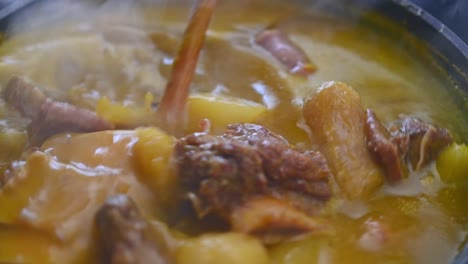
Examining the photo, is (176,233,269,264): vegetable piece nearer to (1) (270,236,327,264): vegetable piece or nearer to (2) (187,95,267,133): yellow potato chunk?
(1) (270,236,327,264): vegetable piece

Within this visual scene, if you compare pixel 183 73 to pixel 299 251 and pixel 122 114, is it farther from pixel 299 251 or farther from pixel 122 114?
pixel 299 251

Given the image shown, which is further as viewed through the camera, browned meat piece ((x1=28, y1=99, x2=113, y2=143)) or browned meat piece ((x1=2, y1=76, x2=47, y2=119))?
browned meat piece ((x1=2, y1=76, x2=47, y2=119))

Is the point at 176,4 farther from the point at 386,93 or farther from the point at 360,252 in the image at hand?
the point at 360,252

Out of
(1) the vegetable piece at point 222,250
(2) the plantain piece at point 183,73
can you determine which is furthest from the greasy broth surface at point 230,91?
(2) the plantain piece at point 183,73

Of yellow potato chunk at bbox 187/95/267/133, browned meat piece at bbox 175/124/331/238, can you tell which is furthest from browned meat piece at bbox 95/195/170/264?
yellow potato chunk at bbox 187/95/267/133

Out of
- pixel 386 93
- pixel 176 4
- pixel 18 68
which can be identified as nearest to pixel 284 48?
pixel 386 93

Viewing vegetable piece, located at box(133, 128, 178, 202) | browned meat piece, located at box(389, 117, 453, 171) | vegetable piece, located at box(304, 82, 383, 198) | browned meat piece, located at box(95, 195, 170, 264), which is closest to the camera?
browned meat piece, located at box(95, 195, 170, 264)

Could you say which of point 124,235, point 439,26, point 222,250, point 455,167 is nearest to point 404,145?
point 455,167
